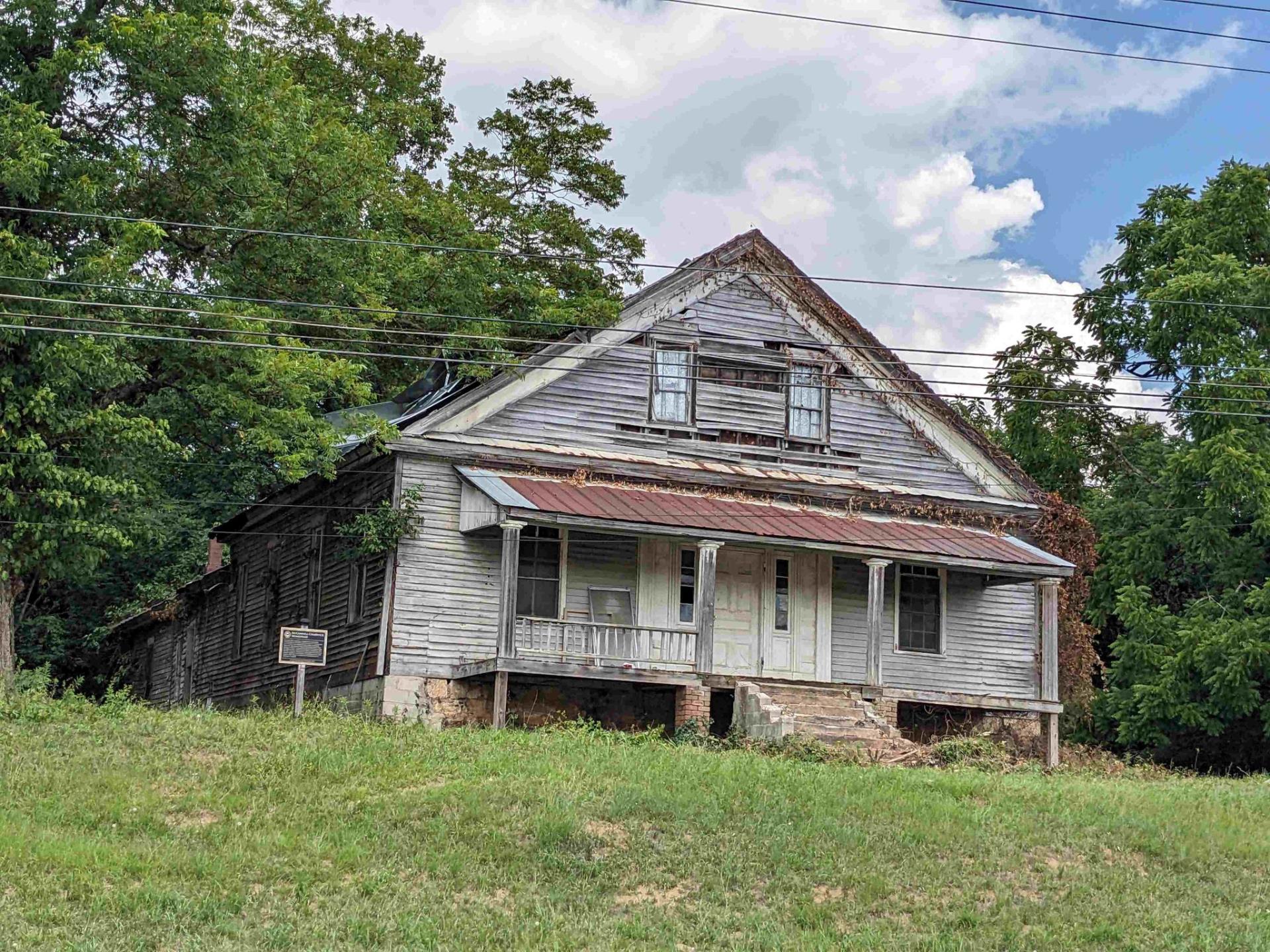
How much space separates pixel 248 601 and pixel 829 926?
1995cm

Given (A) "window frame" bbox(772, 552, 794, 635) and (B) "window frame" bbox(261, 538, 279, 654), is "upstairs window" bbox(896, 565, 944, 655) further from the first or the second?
(B) "window frame" bbox(261, 538, 279, 654)

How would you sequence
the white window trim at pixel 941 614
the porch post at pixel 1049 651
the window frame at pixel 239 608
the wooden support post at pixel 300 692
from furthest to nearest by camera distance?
1. the window frame at pixel 239 608
2. the white window trim at pixel 941 614
3. the porch post at pixel 1049 651
4. the wooden support post at pixel 300 692

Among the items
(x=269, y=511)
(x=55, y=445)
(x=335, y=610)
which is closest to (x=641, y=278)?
(x=269, y=511)

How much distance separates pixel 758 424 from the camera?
1090 inches

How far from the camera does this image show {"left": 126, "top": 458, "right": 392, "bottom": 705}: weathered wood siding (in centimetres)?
2625

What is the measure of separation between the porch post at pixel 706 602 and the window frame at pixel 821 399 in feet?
12.5

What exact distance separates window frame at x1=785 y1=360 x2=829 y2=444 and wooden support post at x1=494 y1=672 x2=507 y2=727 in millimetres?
7229

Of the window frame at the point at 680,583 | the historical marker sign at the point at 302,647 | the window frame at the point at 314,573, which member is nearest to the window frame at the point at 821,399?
the window frame at the point at 680,583

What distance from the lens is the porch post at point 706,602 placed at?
24.8 m

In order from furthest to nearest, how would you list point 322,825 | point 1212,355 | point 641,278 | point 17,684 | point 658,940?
point 641,278
point 1212,355
point 17,684
point 322,825
point 658,940

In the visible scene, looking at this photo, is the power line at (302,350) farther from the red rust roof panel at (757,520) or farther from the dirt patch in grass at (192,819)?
the dirt patch in grass at (192,819)

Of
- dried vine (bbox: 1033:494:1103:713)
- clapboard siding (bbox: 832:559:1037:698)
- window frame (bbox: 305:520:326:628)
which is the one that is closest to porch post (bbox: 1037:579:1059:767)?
clapboard siding (bbox: 832:559:1037:698)

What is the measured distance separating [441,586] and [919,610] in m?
8.69

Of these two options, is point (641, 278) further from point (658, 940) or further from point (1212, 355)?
point (658, 940)
